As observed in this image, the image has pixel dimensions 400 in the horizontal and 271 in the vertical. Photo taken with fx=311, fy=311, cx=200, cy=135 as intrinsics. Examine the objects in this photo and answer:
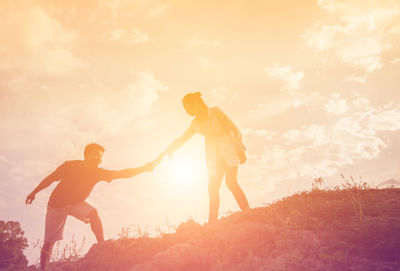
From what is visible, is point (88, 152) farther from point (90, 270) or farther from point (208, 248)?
point (208, 248)

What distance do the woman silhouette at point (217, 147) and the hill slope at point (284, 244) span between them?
0.68 metres

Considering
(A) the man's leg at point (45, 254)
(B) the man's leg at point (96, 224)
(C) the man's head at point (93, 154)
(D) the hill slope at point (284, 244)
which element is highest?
(C) the man's head at point (93, 154)

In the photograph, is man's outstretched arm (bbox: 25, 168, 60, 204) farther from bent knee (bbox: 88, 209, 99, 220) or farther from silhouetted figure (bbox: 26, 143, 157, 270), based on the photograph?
bent knee (bbox: 88, 209, 99, 220)

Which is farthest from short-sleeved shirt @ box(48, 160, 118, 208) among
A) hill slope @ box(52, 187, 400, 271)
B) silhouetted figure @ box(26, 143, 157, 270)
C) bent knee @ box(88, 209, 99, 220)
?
hill slope @ box(52, 187, 400, 271)

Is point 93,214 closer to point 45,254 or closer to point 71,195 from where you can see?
point 71,195

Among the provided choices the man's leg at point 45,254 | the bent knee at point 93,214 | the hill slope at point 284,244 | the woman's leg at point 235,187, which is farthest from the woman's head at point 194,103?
the man's leg at point 45,254

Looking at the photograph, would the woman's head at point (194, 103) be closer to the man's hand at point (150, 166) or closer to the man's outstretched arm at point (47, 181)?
the man's hand at point (150, 166)

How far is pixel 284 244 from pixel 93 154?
14.6ft

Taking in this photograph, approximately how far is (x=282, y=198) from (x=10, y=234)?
414 inches

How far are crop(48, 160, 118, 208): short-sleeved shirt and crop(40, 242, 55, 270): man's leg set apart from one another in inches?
28.8

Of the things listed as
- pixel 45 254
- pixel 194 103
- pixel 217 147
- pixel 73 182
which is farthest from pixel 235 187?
pixel 45 254

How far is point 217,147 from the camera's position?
632 centimetres

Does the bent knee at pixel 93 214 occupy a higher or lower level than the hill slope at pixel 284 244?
higher

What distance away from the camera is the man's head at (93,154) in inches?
261
